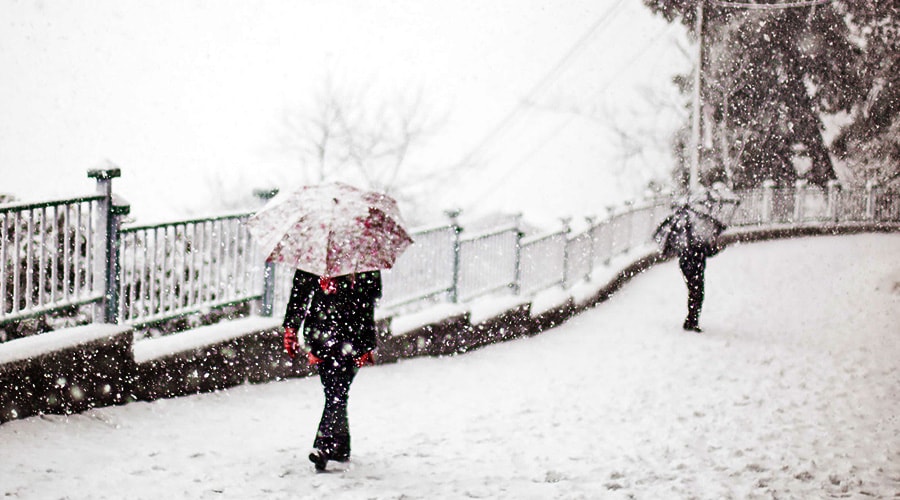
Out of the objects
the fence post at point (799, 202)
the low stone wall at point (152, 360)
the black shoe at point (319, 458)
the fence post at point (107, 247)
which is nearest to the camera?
the black shoe at point (319, 458)

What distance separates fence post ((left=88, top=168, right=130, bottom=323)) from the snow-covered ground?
80 cm

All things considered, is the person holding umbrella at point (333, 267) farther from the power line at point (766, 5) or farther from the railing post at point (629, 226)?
the power line at point (766, 5)

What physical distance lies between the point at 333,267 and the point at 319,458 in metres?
1.05

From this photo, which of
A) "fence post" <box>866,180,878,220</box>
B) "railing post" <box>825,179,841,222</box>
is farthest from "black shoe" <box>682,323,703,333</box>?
"railing post" <box>825,179,841,222</box>

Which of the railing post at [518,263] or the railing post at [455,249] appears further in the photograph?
the railing post at [518,263]

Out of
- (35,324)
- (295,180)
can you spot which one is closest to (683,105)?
(295,180)

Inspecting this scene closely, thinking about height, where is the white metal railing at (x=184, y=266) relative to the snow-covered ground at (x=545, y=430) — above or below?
above

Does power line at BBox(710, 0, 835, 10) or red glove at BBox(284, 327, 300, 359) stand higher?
power line at BBox(710, 0, 835, 10)

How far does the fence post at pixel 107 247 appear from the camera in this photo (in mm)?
5863

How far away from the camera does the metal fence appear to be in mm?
5633

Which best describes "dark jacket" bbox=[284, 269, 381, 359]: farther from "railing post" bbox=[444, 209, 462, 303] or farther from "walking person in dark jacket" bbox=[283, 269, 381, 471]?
"railing post" bbox=[444, 209, 462, 303]

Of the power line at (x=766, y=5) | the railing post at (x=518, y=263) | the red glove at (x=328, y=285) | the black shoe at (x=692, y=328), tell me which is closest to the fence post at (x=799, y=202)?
the power line at (x=766, y=5)

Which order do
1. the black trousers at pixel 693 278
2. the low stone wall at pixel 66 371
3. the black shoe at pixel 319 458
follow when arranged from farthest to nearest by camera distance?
1. the black trousers at pixel 693 278
2. the low stone wall at pixel 66 371
3. the black shoe at pixel 319 458

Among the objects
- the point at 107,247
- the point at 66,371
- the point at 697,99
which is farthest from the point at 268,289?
the point at 697,99
